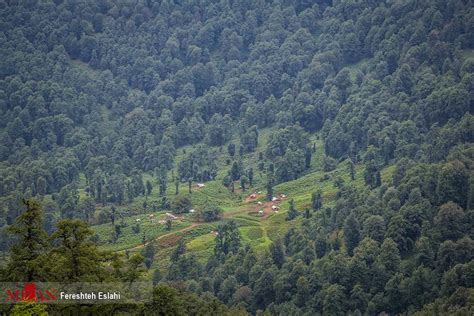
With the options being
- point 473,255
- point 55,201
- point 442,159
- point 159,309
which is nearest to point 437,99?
point 442,159

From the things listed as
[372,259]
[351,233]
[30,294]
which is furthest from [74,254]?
[351,233]

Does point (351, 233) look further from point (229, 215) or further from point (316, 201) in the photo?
point (229, 215)

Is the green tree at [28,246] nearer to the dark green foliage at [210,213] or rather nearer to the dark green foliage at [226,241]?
the dark green foliage at [226,241]

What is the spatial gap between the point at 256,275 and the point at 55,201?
8116cm

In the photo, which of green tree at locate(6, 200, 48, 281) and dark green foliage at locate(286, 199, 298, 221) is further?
dark green foliage at locate(286, 199, 298, 221)

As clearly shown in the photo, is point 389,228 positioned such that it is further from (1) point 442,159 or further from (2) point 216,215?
(2) point 216,215

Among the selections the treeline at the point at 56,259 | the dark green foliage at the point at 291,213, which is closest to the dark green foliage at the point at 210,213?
the dark green foliage at the point at 291,213

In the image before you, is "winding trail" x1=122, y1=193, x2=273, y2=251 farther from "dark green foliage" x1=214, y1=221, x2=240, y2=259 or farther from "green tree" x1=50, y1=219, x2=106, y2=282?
"green tree" x1=50, y1=219, x2=106, y2=282

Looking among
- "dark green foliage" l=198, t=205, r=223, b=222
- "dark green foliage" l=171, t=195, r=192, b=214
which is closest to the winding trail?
"dark green foliage" l=198, t=205, r=223, b=222

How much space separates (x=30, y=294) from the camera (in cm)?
5991

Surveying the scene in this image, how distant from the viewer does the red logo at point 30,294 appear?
5921 centimetres

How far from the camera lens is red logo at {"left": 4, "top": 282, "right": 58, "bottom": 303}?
2331 inches

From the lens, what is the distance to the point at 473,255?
121m

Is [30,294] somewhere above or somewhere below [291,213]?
above
